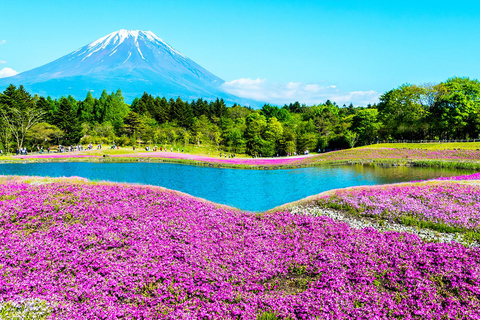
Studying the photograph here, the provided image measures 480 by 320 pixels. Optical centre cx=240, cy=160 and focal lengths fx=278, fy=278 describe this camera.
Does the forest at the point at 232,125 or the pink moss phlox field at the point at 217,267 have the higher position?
the forest at the point at 232,125

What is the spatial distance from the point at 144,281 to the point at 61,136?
8990 cm

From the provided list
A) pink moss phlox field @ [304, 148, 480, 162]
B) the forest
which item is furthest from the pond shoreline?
the forest

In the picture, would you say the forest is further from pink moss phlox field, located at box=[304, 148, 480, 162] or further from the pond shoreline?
the pond shoreline

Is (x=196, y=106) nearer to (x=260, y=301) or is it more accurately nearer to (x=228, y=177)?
(x=228, y=177)

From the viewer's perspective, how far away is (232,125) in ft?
360

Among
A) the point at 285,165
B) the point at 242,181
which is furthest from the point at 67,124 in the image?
the point at 242,181

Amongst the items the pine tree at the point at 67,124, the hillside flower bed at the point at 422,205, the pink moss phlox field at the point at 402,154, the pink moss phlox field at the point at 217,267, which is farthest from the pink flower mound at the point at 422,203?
the pine tree at the point at 67,124

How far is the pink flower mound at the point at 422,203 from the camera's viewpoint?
46.2 feet

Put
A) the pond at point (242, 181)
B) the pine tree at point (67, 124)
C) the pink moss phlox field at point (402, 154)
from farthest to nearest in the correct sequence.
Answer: the pine tree at point (67, 124) < the pink moss phlox field at point (402, 154) < the pond at point (242, 181)

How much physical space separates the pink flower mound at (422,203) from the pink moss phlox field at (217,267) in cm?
348

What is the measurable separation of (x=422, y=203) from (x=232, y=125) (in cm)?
9575

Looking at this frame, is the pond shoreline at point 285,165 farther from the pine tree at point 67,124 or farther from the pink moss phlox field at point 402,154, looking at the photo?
the pine tree at point 67,124

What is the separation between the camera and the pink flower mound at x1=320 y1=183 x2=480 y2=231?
14.1 metres

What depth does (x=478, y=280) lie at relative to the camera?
8.21 metres
